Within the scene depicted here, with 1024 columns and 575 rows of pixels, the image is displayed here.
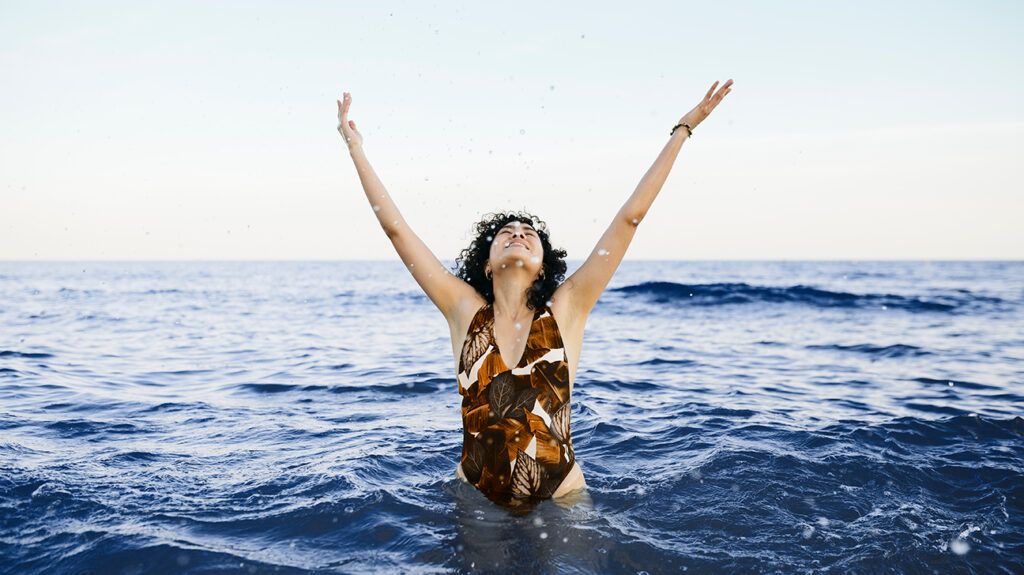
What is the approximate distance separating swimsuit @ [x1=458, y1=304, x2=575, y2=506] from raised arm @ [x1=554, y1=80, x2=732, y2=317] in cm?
27

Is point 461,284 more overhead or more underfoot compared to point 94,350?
more overhead

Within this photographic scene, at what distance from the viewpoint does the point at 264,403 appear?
29.5 ft

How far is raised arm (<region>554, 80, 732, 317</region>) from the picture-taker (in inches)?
169

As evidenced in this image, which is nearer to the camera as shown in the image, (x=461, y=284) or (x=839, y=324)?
(x=461, y=284)

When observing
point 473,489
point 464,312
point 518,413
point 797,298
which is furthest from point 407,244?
point 797,298

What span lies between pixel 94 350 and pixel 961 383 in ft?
50.3

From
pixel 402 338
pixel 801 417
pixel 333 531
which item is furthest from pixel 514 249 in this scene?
pixel 402 338

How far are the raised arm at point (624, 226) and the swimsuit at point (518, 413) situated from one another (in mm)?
269

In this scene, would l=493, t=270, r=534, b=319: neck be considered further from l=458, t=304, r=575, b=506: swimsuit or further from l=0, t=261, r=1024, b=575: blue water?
l=0, t=261, r=1024, b=575: blue water

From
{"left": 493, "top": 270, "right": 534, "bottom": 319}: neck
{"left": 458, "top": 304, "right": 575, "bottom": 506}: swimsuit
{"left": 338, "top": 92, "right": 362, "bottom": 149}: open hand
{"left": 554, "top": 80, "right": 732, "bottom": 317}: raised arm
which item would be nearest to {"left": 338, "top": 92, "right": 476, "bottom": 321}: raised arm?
{"left": 338, "top": 92, "right": 362, "bottom": 149}: open hand

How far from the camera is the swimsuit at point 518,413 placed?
423cm

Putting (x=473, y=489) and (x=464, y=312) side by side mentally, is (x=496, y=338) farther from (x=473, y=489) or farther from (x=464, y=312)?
(x=473, y=489)

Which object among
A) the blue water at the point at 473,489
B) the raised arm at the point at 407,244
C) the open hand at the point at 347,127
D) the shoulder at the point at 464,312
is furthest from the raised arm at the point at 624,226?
the open hand at the point at 347,127

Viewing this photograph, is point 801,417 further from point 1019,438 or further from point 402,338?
point 402,338
